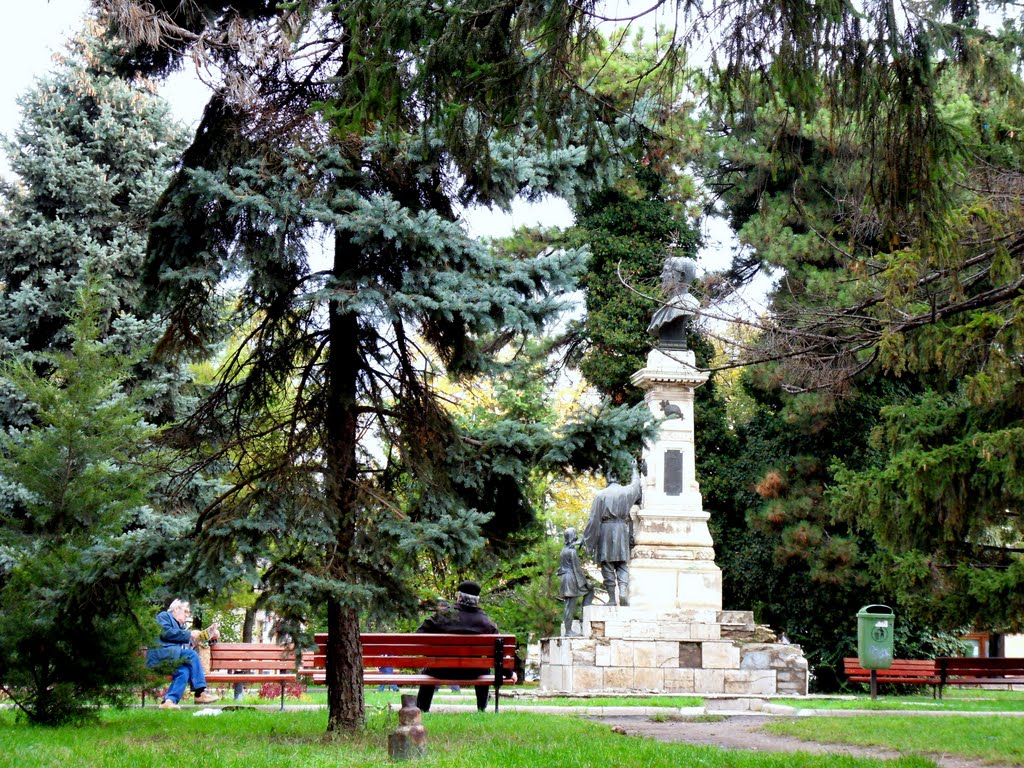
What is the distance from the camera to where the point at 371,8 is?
211 inches

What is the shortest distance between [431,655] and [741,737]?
272cm

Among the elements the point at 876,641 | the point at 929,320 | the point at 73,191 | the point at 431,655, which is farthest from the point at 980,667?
the point at 73,191

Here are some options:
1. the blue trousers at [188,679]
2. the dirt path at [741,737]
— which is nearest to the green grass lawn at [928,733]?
the dirt path at [741,737]

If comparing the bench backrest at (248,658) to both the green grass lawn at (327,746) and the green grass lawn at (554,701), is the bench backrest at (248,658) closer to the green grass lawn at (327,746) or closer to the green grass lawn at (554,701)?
the green grass lawn at (554,701)

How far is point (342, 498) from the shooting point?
7.65 meters

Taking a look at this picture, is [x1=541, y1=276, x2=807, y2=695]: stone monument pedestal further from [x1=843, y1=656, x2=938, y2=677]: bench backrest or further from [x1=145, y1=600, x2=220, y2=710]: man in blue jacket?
[x1=145, y1=600, x2=220, y2=710]: man in blue jacket

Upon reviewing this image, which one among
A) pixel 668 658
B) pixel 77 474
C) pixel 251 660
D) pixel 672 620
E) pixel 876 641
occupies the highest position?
pixel 77 474

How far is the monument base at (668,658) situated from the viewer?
15.7 metres

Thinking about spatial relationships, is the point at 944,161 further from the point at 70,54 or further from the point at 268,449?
the point at 70,54

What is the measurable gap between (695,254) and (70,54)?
46.6 feet

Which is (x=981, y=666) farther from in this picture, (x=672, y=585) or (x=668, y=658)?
(x=668, y=658)

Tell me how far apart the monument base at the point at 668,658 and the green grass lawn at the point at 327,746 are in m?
6.78

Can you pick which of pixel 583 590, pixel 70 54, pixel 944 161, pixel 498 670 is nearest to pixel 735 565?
pixel 583 590

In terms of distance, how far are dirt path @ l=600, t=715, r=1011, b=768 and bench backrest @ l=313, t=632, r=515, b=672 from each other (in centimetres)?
122
